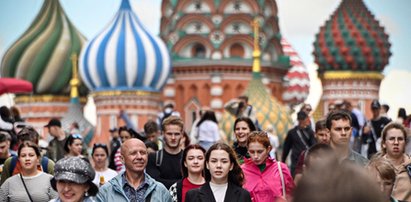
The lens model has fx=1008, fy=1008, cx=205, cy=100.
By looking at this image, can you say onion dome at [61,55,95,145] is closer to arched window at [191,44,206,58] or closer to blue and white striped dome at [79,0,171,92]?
blue and white striped dome at [79,0,171,92]

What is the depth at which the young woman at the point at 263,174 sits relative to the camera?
19.5 feet

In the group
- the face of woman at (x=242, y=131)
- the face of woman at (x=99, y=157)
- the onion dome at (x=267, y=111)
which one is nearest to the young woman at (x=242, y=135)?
the face of woman at (x=242, y=131)

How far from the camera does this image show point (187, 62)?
41562 millimetres

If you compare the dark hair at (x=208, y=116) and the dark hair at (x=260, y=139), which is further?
the dark hair at (x=208, y=116)

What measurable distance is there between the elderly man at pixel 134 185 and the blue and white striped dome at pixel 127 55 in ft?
110

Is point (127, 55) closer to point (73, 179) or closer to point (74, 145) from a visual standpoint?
point (74, 145)

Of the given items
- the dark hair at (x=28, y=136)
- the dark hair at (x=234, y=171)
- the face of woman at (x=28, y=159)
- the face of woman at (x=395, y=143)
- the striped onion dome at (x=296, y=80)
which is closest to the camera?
the dark hair at (x=234, y=171)

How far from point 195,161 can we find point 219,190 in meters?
0.54

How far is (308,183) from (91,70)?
38543 millimetres

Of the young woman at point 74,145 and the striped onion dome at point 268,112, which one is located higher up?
the striped onion dome at point 268,112

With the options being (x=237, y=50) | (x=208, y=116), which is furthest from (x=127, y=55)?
(x=208, y=116)

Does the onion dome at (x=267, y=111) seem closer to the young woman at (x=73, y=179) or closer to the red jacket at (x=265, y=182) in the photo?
the red jacket at (x=265, y=182)

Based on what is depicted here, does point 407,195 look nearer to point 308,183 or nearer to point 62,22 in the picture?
point 308,183

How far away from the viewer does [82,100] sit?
1818 inches
